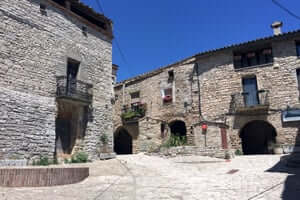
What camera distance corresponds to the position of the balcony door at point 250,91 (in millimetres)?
15305

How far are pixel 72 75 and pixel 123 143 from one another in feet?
33.8

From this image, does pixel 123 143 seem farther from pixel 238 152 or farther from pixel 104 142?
pixel 238 152

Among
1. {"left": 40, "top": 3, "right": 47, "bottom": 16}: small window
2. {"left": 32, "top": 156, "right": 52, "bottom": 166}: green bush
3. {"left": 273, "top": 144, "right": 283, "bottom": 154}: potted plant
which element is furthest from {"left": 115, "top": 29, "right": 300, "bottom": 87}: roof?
{"left": 32, "top": 156, "right": 52, "bottom": 166}: green bush

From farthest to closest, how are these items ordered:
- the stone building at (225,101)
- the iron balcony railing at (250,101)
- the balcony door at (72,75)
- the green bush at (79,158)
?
the iron balcony railing at (250,101)
the stone building at (225,101)
the balcony door at (72,75)
the green bush at (79,158)

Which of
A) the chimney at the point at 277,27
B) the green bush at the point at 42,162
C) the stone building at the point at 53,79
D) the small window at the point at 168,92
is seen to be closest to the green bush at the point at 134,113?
the small window at the point at 168,92

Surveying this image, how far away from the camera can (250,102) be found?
1533 centimetres

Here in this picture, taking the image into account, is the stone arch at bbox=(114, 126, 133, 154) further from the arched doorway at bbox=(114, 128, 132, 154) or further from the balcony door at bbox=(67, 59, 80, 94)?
the balcony door at bbox=(67, 59, 80, 94)

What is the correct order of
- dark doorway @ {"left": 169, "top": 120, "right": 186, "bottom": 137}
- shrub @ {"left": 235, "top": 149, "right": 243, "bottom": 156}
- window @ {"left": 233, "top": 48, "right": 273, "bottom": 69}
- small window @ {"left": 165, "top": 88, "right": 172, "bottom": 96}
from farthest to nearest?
1. small window @ {"left": 165, "top": 88, "right": 172, "bottom": 96}
2. dark doorway @ {"left": 169, "top": 120, "right": 186, "bottom": 137}
3. window @ {"left": 233, "top": 48, "right": 273, "bottom": 69}
4. shrub @ {"left": 235, "top": 149, "right": 243, "bottom": 156}

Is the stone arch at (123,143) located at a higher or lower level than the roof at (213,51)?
lower

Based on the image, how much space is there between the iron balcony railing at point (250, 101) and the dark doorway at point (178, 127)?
391 centimetres

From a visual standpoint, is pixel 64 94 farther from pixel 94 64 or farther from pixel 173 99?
pixel 173 99

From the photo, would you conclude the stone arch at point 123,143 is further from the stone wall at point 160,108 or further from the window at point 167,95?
the window at point 167,95

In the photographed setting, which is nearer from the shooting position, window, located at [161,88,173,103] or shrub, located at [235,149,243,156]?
shrub, located at [235,149,243,156]

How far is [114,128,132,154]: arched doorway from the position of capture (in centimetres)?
2095
